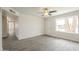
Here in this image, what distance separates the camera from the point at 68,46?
1.43m

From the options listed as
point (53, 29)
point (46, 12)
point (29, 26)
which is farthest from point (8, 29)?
point (53, 29)

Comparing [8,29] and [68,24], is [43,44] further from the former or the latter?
[8,29]

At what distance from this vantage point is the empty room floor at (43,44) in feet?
4.61

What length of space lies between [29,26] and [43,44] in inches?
18.3

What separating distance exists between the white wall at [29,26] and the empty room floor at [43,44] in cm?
11

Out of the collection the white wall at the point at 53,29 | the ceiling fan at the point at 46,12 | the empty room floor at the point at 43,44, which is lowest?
the empty room floor at the point at 43,44

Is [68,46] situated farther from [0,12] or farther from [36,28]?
[0,12]

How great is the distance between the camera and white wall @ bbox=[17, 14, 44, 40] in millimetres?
1527

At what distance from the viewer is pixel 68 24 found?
1537 millimetres

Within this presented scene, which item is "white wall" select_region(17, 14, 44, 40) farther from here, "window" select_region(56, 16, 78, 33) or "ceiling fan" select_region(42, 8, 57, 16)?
"window" select_region(56, 16, 78, 33)

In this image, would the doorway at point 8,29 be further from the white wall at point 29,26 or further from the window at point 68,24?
the window at point 68,24

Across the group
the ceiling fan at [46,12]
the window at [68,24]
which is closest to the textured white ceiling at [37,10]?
the ceiling fan at [46,12]

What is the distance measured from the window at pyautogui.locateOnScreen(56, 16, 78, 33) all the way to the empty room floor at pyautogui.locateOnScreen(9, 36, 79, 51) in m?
0.24
